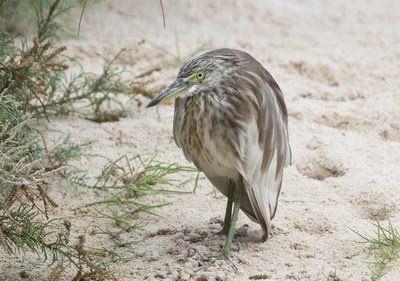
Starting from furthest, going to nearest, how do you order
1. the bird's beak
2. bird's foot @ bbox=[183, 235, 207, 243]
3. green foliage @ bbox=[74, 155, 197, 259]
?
green foliage @ bbox=[74, 155, 197, 259], bird's foot @ bbox=[183, 235, 207, 243], the bird's beak

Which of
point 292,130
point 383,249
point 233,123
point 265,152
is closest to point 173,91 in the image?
point 233,123

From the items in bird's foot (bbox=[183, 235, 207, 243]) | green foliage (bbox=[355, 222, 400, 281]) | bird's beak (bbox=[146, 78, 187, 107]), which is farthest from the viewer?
bird's foot (bbox=[183, 235, 207, 243])

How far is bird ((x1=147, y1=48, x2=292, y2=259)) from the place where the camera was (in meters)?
3.55

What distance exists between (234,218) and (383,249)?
608 millimetres

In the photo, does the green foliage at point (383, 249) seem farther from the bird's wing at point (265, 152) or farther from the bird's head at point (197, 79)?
the bird's head at point (197, 79)

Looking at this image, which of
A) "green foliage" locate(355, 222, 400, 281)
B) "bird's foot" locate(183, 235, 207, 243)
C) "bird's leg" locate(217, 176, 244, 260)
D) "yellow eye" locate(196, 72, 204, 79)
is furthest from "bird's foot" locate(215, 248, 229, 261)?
"yellow eye" locate(196, 72, 204, 79)

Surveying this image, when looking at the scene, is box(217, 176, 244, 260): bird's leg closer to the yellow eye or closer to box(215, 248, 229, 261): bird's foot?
box(215, 248, 229, 261): bird's foot

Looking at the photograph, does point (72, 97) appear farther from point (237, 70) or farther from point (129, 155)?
point (237, 70)

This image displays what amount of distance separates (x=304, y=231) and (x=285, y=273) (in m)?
0.47

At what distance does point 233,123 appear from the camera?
354cm

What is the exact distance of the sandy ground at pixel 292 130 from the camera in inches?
143

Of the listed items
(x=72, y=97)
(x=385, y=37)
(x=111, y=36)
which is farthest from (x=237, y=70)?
(x=385, y=37)

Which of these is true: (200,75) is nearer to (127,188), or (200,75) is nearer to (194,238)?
(194,238)

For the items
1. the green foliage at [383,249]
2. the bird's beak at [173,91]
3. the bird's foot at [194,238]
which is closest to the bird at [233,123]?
the bird's beak at [173,91]
